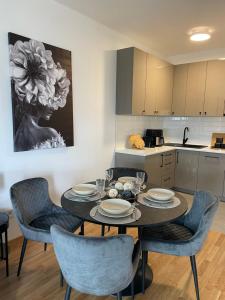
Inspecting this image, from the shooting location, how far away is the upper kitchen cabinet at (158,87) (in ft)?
12.0

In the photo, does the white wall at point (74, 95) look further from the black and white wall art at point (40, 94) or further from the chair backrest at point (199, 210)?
the chair backrest at point (199, 210)

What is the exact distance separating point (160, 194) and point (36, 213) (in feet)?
3.79

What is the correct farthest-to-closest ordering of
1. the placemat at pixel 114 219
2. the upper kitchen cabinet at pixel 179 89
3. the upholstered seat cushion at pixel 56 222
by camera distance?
the upper kitchen cabinet at pixel 179 89
the upholstered seat cushion at pixel 56 222
the placemat at pixel 114 219

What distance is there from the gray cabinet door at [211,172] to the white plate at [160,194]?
7.36 feet

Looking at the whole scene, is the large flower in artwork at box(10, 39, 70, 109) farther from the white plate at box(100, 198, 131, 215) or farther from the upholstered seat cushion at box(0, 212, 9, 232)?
the white plate at box(100, 198, 131, 215)

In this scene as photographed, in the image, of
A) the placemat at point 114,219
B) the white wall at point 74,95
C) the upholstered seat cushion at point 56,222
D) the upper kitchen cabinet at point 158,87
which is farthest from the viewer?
the upper kitchen cabinet at point 158,87

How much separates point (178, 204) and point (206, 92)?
2.96 m

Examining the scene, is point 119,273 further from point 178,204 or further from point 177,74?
point 177,74

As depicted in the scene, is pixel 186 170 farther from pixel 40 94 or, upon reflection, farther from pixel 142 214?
pixel 40 94

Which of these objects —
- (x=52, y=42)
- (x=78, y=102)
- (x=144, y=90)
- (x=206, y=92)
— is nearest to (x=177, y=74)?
(x=206, y=92)

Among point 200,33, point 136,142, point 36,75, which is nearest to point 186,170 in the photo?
point 136,142

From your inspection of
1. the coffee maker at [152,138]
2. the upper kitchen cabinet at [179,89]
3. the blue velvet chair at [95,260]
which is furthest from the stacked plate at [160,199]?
the upper kitchen cabinet at [179,89]

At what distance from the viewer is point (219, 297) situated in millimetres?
1780

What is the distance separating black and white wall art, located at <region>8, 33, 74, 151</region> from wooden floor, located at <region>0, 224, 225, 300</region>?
111 centimetres
